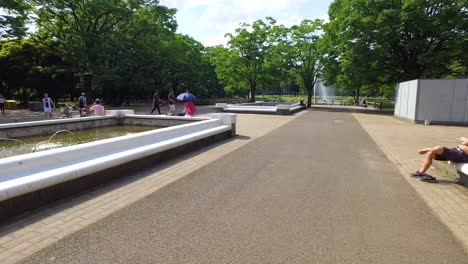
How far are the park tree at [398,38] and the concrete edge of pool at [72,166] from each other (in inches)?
1006

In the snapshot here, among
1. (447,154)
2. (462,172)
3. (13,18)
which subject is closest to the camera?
(462,172)

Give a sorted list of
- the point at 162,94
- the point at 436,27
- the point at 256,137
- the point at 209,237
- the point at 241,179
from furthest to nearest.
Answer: the point at 162,94 → the point at 436,27 → the point at 256,137 → the point at 241,179 → the point at 209,237

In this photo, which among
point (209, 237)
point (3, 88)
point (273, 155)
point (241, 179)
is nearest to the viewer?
point (209, 237)

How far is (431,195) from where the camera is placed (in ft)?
18.6

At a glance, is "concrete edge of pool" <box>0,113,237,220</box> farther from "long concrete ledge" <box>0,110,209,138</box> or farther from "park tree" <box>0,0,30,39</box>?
"park tree" <box>0,0,30,39</box>

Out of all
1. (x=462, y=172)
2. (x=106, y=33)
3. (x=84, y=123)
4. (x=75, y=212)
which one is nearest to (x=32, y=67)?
(x=106, y=33)

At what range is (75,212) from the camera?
14.8ft

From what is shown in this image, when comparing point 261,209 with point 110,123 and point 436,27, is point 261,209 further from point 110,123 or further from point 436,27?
point 436,27

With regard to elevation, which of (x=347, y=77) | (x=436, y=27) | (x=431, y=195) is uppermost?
(x=436, y=27)

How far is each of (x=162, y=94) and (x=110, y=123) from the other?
3162cm

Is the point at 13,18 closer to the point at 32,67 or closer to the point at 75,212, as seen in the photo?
the point at 32,67

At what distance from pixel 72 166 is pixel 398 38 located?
30365mm

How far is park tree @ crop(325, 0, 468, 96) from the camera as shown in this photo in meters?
26.7

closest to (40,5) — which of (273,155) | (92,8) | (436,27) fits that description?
(92,8)
